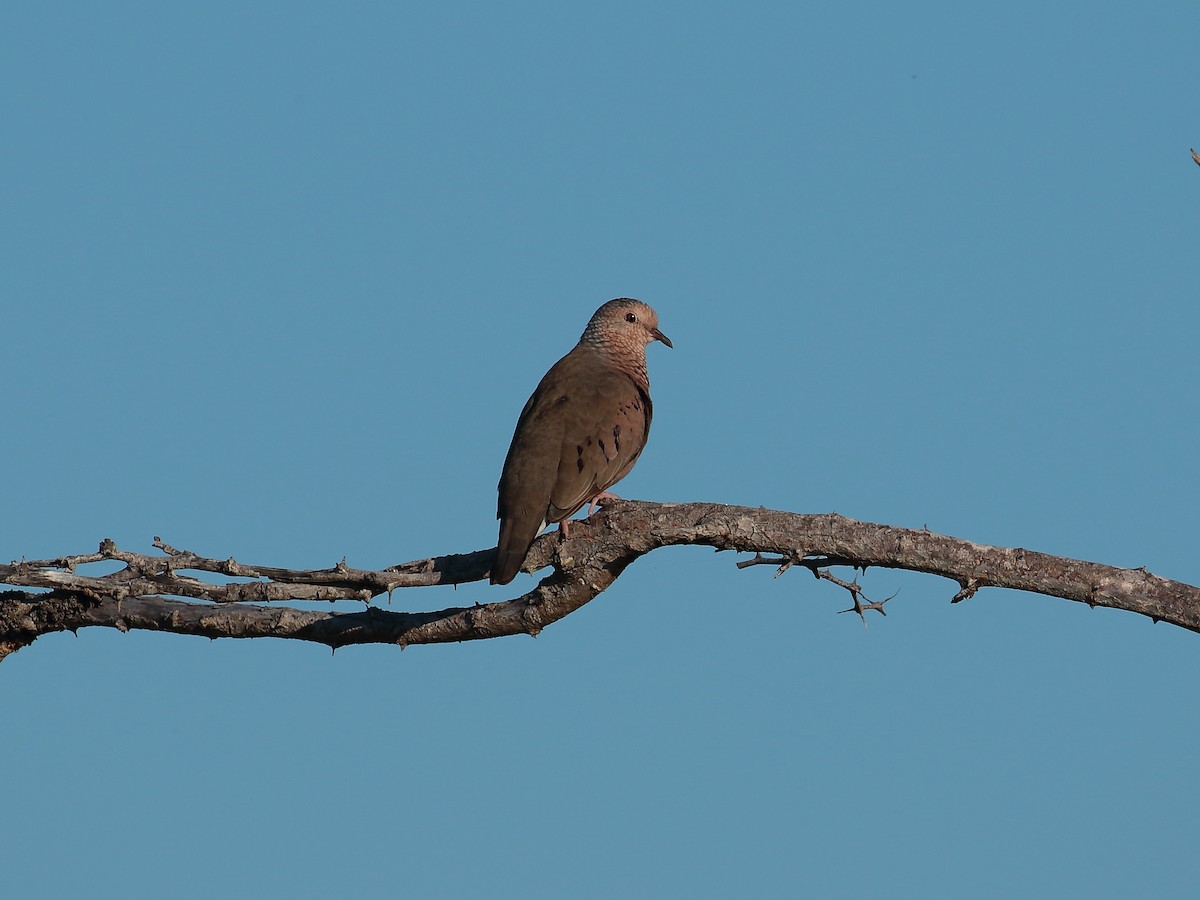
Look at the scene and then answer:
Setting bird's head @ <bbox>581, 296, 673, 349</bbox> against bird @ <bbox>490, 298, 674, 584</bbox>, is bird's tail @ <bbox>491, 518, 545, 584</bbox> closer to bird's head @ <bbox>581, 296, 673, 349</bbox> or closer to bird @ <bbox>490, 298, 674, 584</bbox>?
bird @ <bbox>490, 298, 674, 584</bbox>

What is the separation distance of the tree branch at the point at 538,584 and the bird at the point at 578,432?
196 mm

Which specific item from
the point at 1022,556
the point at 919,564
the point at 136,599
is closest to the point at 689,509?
the point at 919,564

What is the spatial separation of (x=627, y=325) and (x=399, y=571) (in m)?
3.29

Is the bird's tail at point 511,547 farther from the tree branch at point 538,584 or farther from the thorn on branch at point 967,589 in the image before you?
the thorn on branch at point 967,589

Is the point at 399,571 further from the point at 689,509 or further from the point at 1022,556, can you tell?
the point at 1022,556

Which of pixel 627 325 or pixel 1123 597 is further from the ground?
pixel 627 325

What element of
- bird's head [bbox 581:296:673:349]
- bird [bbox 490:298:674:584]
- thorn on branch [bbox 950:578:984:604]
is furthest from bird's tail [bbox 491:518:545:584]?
bird's head [bbox 581:296:673:349]

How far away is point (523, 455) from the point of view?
7.77m

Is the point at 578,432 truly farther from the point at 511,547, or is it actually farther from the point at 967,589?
the point at 967,589

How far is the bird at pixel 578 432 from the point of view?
7.26 m

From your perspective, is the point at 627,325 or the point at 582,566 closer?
the point at 582,566

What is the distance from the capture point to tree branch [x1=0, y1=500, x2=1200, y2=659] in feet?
19.2

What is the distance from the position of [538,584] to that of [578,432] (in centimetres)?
150

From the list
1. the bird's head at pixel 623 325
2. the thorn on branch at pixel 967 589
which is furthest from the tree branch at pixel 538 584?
the bird's head at pixel 623 325
